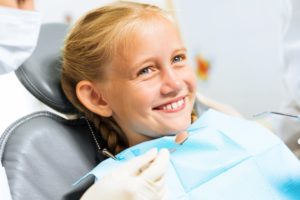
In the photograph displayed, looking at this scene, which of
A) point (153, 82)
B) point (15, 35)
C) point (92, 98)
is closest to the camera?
point (15, 35)

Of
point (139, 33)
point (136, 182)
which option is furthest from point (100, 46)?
point (136, 182)

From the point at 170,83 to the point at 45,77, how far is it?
0.38m

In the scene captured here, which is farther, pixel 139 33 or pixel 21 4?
pixel 139 33

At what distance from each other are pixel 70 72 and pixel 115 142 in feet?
0.73

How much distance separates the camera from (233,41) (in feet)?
6.96

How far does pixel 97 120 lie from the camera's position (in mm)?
1186

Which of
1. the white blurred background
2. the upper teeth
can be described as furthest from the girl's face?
the white blurred background

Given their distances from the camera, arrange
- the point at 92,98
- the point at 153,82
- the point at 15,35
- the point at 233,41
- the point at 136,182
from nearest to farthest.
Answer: the point at 136,182
the point at 15,35
the point at 153,82
the point at 92,98
the point at 233,41

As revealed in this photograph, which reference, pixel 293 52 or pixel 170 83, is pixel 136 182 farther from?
pixel 293 52

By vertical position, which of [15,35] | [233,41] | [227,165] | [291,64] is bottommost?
[233,41]

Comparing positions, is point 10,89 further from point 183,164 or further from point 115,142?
point 183,164

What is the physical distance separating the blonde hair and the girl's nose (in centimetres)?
13

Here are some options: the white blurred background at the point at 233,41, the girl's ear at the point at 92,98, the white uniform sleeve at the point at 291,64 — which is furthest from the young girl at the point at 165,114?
the white blurred background at the point at 233,41

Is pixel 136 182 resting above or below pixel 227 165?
above
